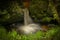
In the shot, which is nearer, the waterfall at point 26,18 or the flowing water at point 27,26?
the flowing water at point 27,26

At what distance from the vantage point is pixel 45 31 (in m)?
6.91

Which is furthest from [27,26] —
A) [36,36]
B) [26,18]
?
[36,36]

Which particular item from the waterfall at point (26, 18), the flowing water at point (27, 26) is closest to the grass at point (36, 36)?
the flowing water at point (27, 26)

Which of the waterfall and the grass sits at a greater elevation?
the waterfall

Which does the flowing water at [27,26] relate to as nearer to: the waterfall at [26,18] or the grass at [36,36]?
the waterfall at [26,18]

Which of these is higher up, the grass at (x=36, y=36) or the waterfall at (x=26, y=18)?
the waterfall at (x=26, y=18)

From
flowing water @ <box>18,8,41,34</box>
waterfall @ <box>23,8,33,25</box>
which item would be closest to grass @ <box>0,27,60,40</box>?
flowing water @ <box>18,8,41,34</box>

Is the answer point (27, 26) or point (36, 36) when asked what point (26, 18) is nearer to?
point (27, 26)

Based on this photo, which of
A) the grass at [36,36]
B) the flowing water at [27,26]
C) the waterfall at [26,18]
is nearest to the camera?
the grass at [36,36]

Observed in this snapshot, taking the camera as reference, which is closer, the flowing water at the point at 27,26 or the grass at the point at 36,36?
the grass at the point at 36,36

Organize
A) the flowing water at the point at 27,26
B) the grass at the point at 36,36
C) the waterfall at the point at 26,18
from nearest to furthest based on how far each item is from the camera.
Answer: the grass at the point at 36,36 < the flowing water at the point at 27,26 < the waterfall at the point at 26,18

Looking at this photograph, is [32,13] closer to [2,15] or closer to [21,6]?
[21,6]

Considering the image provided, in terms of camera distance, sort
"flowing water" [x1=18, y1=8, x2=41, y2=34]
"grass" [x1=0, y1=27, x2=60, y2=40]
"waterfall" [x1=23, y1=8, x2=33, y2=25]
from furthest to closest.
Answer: "waterfall" [x1=23, y1=8, x2=33, y2=25], "flowing water" [x1=18, y1=8, x2=41, y2=34], "grass" [x1=0, y1=27, x2=60, y2=40]

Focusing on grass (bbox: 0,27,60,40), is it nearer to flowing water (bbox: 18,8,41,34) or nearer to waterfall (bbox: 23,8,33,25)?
flowing water (bbox: 18,8,41,34)
